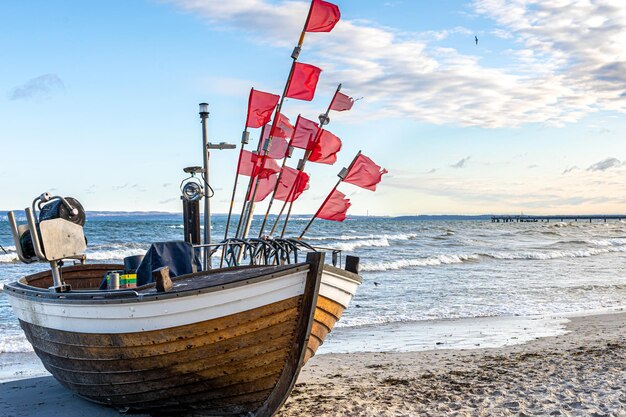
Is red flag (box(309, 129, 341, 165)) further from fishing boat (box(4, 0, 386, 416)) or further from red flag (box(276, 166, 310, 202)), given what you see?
red flag (box(276, 166, 310, 202))

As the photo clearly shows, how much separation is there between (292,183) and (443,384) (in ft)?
9.90

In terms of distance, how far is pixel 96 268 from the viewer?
9.40 metres

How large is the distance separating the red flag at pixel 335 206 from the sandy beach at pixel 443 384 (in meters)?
2.08

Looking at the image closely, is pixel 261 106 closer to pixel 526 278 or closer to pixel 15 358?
pixel 15 358

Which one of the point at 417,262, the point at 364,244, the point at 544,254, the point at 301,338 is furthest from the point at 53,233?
the point at 364,244

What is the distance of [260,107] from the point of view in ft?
28.9

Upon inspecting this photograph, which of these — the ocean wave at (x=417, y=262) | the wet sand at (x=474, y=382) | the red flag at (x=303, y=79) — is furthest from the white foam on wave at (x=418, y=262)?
the red flag at (x=303, y=79)

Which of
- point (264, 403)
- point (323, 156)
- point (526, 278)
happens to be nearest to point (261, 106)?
point (323, 156)

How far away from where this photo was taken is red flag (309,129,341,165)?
331 inches

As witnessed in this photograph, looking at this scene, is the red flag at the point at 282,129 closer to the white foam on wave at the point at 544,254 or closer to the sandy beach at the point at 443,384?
the sandy beach at the point at 443,384

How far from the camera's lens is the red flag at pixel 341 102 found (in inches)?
328

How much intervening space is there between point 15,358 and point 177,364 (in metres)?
5.84

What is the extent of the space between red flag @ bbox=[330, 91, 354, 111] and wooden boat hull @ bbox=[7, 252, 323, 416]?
273 cm

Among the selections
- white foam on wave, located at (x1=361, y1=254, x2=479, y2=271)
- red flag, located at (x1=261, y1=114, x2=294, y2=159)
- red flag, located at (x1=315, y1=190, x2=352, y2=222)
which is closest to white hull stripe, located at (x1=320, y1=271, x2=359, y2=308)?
red flag, located at (x1=315, y1=190, x2=352, y2=222)
